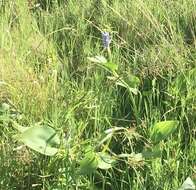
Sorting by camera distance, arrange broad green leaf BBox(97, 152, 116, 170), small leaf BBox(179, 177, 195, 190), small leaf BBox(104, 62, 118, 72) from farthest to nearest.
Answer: small leaf BBox(104, 62, 118, 72) < broad green leaf BBox(97, 152, 116, 170) < small leaf BBox(179, 177, 195, 190)

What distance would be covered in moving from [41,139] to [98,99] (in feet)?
1.53

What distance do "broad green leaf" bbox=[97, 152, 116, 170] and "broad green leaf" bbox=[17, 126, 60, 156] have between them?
140mm

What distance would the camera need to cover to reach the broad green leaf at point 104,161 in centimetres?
169

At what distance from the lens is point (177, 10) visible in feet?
8.94

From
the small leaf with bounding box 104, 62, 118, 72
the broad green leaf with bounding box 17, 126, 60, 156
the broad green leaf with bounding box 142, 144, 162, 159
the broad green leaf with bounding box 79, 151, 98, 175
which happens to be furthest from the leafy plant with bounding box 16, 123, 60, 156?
the small leaf with bounding box 104, 62, 118, 72

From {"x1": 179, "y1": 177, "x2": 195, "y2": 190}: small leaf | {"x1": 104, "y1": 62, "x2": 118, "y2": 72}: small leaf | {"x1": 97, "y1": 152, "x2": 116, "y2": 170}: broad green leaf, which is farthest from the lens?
{"x1": 104, "y1": 62, "x2": 118, "y2": 72}: small leaf

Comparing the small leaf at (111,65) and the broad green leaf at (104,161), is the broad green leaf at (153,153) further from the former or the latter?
the small leaf at (111,65)

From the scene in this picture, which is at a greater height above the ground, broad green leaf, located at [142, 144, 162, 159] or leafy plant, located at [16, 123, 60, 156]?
leafy plant, located at [16, 123, 60, 156]

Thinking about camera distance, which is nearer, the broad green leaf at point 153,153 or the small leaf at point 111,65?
the broad green leaf at point 153,153

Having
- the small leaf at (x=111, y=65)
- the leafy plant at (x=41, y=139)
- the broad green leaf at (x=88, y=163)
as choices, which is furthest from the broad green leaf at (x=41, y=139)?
the small leaf at (x=111, y=65)

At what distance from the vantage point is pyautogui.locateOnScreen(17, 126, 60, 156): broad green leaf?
162cm

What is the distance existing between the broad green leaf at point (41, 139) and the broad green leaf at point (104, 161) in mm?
140

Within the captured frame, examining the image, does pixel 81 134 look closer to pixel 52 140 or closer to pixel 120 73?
pixel 52 140

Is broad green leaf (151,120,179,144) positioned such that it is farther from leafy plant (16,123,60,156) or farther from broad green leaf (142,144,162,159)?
leafy plant (16,123,60,156)
